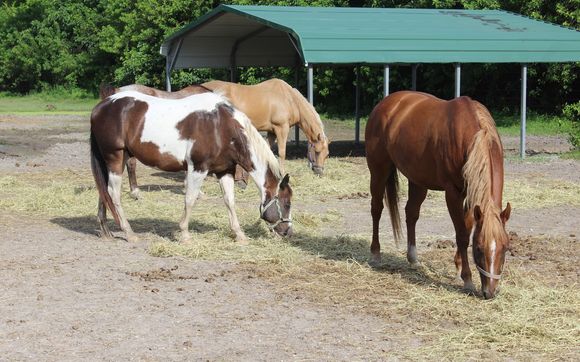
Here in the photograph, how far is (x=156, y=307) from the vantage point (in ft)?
19.5

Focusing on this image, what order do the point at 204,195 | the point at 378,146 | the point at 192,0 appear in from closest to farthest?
the point at 378,146 → the point at 204,195 → the point at 192,0

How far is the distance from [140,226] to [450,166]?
4453 mm

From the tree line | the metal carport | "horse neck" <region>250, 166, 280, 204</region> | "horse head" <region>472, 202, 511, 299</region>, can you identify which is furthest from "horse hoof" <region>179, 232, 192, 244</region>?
the tree line

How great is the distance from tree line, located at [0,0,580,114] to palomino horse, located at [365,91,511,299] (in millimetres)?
16893

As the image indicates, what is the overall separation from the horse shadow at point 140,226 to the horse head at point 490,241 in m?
3.99

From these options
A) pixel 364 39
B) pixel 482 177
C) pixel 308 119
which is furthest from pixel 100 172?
pixel 364 39

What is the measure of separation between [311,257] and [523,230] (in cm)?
282

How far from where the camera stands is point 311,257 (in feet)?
25.0

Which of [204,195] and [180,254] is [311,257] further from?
[204,195]

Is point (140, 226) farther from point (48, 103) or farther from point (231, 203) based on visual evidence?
point (48, 103)

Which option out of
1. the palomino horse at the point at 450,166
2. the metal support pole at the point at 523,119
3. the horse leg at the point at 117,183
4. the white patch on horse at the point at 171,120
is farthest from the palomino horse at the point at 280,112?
the palomino horse at the point at 450,166

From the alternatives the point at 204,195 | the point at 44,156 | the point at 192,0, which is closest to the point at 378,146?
the point at 204,195

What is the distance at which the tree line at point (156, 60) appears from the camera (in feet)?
83.2

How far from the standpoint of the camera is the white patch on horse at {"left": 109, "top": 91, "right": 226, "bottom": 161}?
8188 millimetres
